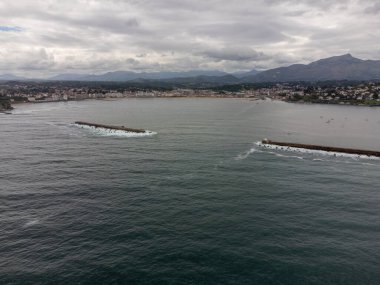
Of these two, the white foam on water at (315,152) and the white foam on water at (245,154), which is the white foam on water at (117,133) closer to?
the white foam on water at (245,154)

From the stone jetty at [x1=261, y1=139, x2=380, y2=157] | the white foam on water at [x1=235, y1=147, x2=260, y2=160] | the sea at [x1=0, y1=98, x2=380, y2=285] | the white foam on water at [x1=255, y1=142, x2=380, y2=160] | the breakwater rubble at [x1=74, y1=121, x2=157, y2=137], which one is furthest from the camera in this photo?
the breakwater rubble at [x1=74, y1=121, x2=157, y2=137]

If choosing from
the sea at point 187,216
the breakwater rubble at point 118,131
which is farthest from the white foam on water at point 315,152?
the breakwater rubble at point 118,131

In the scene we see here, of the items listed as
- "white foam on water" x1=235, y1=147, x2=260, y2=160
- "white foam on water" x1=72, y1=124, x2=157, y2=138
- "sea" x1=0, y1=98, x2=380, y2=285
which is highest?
"white foam on water" x1=72, y1=124, x2=157, y2=138

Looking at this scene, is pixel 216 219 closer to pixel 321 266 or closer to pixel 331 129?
pixel 321 266

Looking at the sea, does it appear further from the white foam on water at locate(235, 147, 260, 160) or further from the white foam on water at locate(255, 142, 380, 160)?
the white foam on water at locate(255, 142, 380, 160)

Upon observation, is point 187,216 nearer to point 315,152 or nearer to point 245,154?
point 245,154

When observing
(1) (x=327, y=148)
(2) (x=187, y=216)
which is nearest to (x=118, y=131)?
(1) (x=327, y=148)

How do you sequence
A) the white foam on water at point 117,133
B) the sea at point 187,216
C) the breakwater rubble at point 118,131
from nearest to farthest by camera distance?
the sea at point 187,216 < the white foam on water at point 117,133 < the breakwater rubble at point 118,131

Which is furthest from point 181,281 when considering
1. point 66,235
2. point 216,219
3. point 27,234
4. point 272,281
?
point 27,234

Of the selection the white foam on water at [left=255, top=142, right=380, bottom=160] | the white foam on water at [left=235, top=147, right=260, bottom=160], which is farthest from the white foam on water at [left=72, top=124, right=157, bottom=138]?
the white foam on water at [left=255, top=142, right=380, bottom=160]
